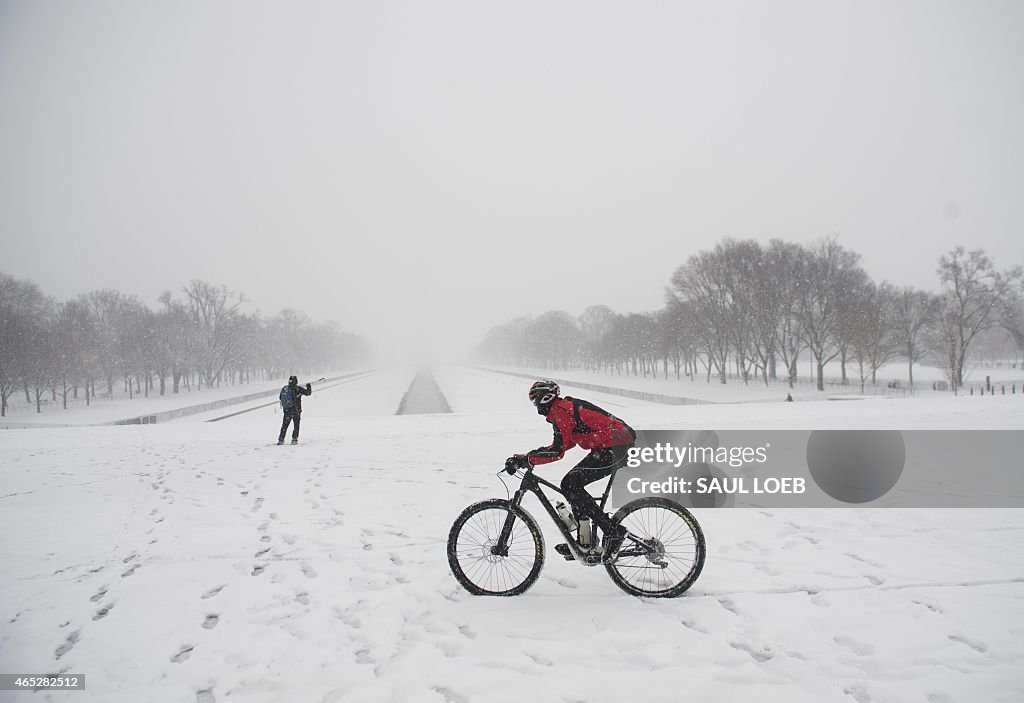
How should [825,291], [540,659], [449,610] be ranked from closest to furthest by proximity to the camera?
[540,659], [449,610], [825,291]

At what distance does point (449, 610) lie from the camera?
192 inches

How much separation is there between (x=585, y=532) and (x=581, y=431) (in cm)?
104

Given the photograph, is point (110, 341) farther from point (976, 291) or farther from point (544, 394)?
point (976, 291)

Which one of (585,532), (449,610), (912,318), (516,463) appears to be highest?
(912,318)

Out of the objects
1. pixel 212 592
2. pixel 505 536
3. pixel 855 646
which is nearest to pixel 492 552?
pixel 505 536

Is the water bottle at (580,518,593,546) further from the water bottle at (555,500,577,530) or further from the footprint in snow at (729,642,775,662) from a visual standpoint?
the footprint in snow at (729,642,775,662)

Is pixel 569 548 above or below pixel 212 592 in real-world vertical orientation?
above

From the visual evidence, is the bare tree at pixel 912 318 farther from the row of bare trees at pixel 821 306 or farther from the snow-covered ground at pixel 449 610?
the snow-covered ground at pixel 449 610

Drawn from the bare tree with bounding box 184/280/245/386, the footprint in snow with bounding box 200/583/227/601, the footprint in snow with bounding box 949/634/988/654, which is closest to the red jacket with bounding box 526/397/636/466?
the footprint in snow with bounding box 949/634/988/654

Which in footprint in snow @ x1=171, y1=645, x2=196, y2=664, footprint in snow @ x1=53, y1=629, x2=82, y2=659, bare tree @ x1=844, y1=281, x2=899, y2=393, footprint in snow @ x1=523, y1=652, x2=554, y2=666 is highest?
bare tree @ x1=844, y1=281, x2=899, y2=393

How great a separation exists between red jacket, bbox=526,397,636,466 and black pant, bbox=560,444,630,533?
10cm

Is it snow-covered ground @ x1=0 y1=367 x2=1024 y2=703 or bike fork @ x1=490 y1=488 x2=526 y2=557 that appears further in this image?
bike fork @ x1=490 y1=488 x2=526 y2=557

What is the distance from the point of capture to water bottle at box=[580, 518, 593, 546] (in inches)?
199

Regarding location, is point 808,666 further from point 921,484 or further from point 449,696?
point 921,484
